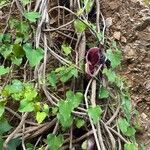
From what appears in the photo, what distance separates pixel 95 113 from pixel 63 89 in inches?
10.7

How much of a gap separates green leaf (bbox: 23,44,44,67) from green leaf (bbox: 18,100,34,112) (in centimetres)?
14

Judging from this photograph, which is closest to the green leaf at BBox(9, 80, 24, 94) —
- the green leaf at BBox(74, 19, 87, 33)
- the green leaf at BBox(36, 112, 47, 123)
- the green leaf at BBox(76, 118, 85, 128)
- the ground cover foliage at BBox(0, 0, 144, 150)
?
the ground cover foliage at BBox(0, 0, 144, 150)

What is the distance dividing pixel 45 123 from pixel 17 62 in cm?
25

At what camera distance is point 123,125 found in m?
1.56

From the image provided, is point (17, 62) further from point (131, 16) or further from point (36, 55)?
point (131, 16)

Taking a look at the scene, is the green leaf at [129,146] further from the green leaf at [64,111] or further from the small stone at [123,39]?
the small stone at [123,39]

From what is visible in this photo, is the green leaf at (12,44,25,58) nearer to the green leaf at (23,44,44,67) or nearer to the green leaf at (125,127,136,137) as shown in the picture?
the green leaf at (23,44,44,67)

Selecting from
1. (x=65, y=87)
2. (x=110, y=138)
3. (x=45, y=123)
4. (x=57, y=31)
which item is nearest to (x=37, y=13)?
(x=57, y=31)

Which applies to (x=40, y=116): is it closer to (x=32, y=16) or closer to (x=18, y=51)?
(x=18, y=51)

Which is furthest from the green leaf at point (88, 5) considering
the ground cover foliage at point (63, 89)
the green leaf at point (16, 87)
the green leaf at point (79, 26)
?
the green leaf at point (16, 87)

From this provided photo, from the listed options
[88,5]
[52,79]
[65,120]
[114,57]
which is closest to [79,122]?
[65,120]

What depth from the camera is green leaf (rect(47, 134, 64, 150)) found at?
1469 mm

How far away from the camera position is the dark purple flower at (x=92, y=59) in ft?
5.27

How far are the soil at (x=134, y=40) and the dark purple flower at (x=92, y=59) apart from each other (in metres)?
0.25
